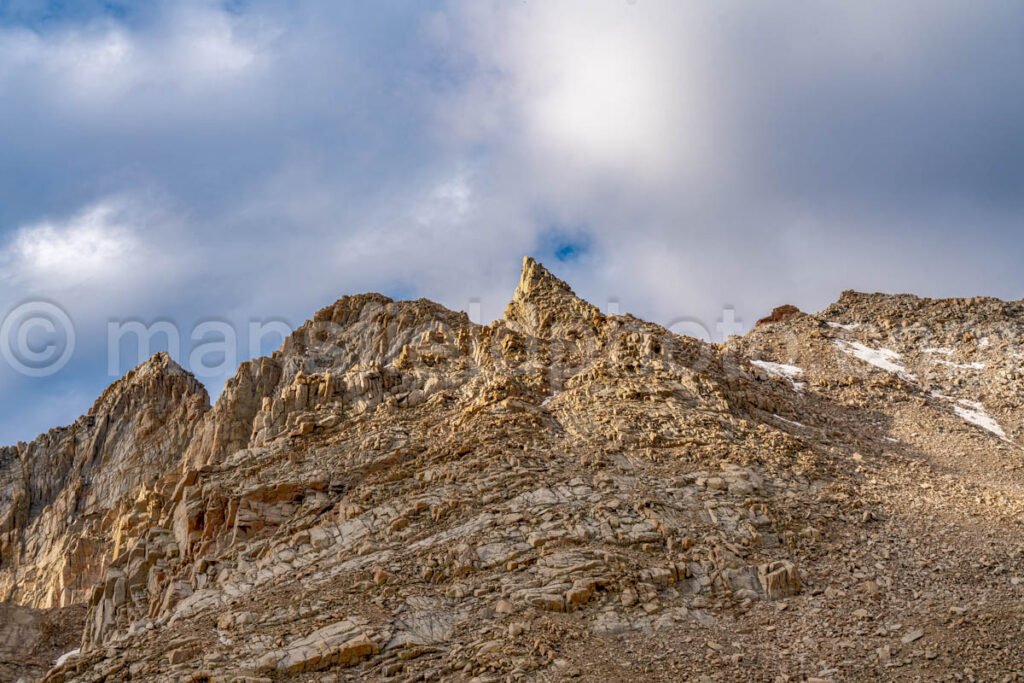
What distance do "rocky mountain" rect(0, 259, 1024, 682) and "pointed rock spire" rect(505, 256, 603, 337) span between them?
6.0 inches

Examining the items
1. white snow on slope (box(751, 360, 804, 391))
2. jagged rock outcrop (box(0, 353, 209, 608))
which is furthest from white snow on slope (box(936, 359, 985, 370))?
jagged rock outcrop (box(0, 353, 209, 608))

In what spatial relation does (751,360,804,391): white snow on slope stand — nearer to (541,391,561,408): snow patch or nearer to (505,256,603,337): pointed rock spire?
(505,256,603,337): pointed rock spire

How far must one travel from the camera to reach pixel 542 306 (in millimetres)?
39781

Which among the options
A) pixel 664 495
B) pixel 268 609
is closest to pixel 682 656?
pixel 664 495

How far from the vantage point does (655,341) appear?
35312mm

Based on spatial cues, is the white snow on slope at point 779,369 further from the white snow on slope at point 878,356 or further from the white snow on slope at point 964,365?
the white snow on slope at point 964,365

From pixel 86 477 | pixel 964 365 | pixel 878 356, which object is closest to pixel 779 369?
pixel 878 356

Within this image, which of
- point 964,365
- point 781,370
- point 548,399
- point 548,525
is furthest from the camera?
point 964,365

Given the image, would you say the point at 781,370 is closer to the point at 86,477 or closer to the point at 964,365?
the point at 964,365

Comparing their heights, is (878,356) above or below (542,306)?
below

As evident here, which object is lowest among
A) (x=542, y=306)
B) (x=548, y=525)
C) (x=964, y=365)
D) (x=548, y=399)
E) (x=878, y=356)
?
(x=548, y=525)

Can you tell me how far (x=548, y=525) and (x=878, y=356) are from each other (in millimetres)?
32581

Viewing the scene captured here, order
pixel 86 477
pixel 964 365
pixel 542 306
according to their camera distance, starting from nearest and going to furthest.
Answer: pixel 542 306
pixel 964 365
pixel 86 477

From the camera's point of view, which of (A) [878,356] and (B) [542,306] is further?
(A) [878,356]
